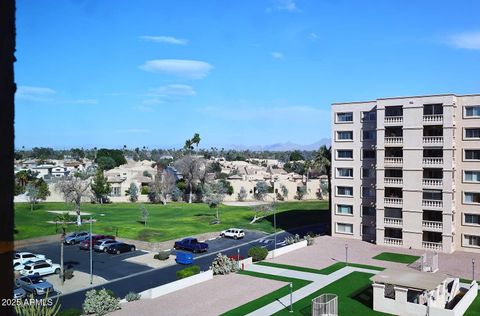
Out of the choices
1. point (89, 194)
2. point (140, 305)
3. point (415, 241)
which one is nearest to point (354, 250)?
point (415, 241)

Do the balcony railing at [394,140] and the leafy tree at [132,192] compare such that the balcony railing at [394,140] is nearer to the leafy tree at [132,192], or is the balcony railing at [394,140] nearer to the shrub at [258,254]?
the shrub at [258,254]

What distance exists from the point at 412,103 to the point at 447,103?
3477 millimetres

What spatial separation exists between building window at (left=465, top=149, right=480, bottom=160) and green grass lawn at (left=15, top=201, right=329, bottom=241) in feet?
85.8

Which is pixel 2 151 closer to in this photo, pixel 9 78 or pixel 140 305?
pixel 9 78

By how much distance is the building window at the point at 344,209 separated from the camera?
2148 inches

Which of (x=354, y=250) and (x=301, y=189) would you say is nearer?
(x=354, y=250)

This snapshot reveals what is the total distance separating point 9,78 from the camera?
A: 9.34 ft

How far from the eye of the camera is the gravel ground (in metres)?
29.5

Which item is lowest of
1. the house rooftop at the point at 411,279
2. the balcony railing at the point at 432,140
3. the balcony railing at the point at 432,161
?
the house rooftop at the point at 411,279

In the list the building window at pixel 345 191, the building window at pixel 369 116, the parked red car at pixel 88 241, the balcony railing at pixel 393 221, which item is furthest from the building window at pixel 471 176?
the parked red car at pixel 88 241

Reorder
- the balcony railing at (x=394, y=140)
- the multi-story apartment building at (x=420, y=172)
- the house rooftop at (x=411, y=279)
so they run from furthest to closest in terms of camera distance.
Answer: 1. the balcony railing at (x=394, y=140)
2. the multi-story apartment building at (x=420, y=172)
3. the house rooftop at (x=411, y=279)

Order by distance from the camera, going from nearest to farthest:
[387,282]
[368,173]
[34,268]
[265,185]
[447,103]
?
[387,282], [34,268], [447,103], [368,173], [265,185]

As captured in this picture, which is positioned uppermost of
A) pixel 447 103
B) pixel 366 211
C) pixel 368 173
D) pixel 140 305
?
pixel 447 103

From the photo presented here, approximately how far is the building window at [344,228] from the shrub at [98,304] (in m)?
32.9
